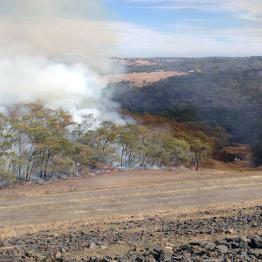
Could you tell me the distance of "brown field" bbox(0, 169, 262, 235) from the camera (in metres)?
16.9

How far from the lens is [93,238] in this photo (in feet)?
39.1

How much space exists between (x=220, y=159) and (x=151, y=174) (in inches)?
876

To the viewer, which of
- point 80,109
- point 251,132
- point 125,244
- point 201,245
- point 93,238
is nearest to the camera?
point 201,245

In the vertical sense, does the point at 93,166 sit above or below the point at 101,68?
below

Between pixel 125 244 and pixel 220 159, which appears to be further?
pixel 220 159

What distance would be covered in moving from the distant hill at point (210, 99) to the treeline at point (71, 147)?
32.8 m

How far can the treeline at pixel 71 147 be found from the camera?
1113 inches

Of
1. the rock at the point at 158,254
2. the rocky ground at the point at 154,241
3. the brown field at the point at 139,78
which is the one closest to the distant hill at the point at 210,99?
the brown field at the point at 139,78

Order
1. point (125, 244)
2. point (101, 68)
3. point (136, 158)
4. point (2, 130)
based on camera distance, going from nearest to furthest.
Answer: point (125, 244), point (2, 130), point (136, 158), point (101, 68)

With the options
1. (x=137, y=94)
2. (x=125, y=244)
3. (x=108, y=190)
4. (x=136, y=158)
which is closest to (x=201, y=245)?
(x=125, y=244)

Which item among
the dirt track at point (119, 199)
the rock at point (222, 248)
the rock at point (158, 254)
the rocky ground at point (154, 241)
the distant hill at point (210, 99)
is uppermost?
the rock at point (222, 248)

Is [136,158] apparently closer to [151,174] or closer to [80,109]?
[151,174]

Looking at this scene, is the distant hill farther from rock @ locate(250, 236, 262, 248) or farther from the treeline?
Result: rock @ locate(250, 236, 262, 248)

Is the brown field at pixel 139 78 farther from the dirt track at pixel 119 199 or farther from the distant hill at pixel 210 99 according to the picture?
the dirt track at pixel 119 199
